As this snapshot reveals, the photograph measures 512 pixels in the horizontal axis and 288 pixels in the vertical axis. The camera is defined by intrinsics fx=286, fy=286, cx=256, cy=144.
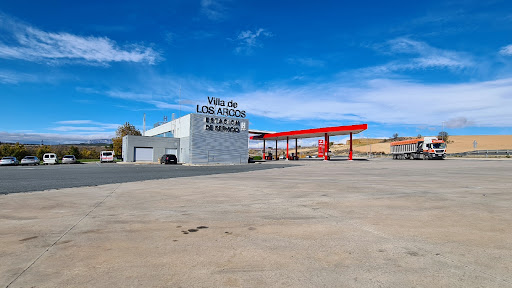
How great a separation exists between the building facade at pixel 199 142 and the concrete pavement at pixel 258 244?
34562mm

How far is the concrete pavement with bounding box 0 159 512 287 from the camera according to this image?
3.69 metres

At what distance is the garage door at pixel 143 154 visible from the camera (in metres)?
49.8

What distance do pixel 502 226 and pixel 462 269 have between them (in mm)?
3261

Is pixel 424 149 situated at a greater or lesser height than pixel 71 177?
greater

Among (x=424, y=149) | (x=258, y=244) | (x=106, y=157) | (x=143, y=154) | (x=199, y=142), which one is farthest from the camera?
(x=106, y=157)

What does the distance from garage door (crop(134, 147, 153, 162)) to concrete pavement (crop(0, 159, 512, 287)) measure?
42880 mm

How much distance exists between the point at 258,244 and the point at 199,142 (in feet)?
130

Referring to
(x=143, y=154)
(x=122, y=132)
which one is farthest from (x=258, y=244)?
(x=122, y=132)

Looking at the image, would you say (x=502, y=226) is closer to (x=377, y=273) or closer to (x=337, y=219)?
(x=337, y=219)

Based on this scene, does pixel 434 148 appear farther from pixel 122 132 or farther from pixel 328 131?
pixel 122 132

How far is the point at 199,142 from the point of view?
143ft

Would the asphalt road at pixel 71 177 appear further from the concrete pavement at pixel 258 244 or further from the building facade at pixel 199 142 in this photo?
the building facade at pixel 199 142

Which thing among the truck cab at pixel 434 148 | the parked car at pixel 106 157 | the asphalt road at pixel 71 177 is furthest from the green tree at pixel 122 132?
the truck cab at pixel 434 148

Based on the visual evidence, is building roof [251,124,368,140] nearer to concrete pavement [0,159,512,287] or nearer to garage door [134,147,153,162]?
garage door [134,147,153,162]
